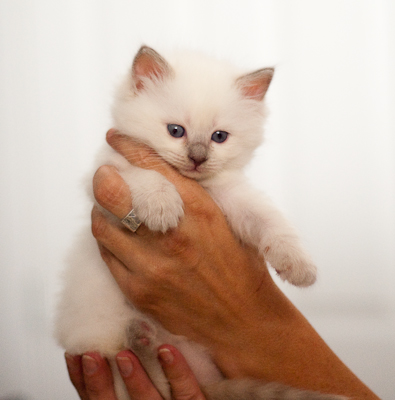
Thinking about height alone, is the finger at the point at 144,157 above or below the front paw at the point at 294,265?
above

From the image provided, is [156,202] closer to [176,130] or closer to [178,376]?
[176,130]

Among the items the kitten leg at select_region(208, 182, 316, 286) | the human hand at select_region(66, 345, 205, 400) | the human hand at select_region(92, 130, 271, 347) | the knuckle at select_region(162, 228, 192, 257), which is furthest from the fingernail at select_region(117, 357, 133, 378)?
the kitten leg at select_region(208, 182, 316, 286)

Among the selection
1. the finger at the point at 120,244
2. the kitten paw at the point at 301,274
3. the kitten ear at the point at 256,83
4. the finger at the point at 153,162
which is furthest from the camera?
the kitten ear at the point at 256,83

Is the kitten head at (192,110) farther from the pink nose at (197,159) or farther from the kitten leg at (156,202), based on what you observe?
the kitten leg at (156,202)

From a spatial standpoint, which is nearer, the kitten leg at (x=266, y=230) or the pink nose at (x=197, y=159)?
the kitten leg at (x=266, y=230)

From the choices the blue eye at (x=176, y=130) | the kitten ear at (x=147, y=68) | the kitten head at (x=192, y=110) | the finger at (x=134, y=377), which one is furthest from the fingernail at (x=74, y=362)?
the kitten ear at (x=147, y=68)

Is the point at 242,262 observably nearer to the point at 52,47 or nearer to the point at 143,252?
the point at 143,252

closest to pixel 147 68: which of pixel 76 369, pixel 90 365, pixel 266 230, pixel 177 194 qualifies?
pixel 177 194

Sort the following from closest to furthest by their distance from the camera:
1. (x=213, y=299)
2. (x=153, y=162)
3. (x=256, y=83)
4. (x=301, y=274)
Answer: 1. (x=301, y=274)
2. (x=213, y=299)
3. (x=153, y=162)
4. (x=256, y=83)
